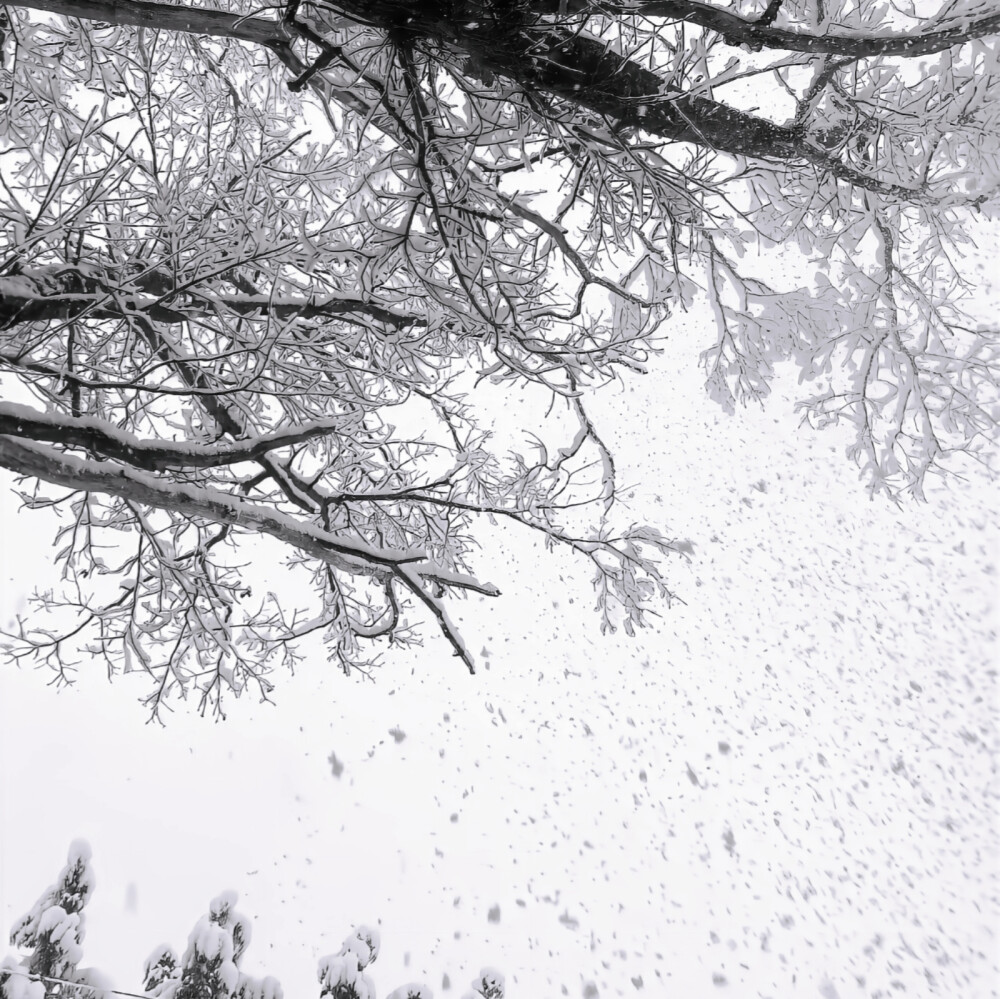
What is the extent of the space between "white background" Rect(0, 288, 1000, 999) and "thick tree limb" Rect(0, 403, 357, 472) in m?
3.49

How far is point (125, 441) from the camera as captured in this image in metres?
1.92

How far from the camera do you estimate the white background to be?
4680 mm

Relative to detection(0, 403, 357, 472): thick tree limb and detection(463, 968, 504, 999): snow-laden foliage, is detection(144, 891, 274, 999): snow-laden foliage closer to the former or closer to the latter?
detection(463, 968, 504, 999): snow-laden foliage

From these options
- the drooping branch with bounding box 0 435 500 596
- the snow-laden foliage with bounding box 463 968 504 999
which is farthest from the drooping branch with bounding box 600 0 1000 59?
the snow-laden foliage with bounding box 463 968 504 999

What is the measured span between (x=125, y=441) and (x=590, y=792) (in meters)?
5.01

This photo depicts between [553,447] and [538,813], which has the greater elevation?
[553,447]

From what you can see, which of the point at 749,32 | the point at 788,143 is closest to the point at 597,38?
the point at 749,32

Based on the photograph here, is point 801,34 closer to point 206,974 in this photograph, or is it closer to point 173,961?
point 206,974

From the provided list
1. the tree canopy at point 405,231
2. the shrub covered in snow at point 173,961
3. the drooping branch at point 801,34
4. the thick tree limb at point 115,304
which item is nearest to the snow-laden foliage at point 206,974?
the shrub covered in snow at point 173,961

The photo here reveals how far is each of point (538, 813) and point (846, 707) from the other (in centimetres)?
351

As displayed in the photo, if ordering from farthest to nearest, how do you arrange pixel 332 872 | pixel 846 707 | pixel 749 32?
pixel 846 707 → pixel 332 872 → pixel 749 32

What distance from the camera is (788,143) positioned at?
247 centimetres

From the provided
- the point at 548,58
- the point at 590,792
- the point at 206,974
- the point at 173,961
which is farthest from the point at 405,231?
the point at 590,792

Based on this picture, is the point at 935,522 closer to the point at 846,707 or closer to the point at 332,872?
the point at 846,707
